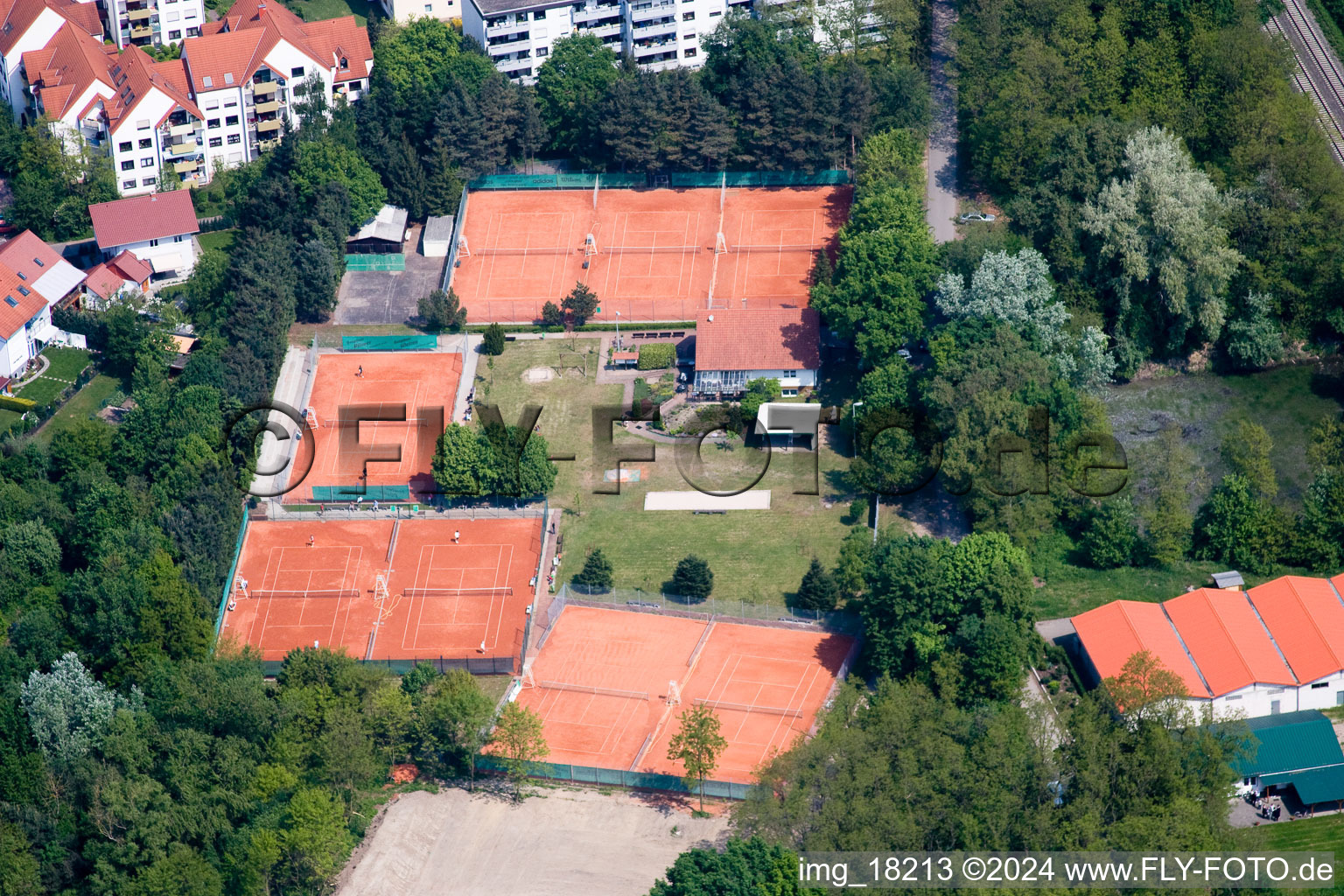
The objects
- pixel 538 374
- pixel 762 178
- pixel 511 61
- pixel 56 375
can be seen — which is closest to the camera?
pixel 538 374

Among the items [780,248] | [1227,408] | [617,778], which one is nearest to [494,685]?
[617,778]

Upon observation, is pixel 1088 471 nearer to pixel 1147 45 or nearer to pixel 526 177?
pixel 1147 45

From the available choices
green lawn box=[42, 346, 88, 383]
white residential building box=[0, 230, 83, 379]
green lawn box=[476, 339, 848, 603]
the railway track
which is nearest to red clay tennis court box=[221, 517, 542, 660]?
green lawn box=[476, 339, 848, 603]

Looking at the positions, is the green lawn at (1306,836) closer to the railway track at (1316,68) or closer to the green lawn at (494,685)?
the green lawn at (494,685)

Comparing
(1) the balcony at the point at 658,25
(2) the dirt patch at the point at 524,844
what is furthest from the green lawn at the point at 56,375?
(1) the balcony at the point at 658,25

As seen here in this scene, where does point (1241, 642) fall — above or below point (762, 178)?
above

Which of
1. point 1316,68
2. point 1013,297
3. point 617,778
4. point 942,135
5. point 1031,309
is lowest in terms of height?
point 617,778

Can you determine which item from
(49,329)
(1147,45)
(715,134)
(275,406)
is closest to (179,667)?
(275,406)

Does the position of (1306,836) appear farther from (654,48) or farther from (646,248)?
(654,48)
